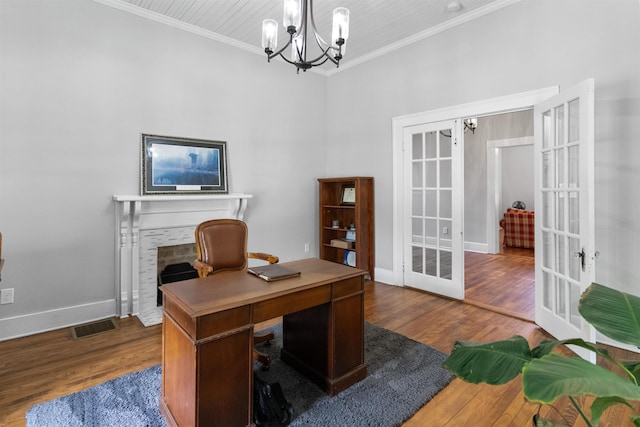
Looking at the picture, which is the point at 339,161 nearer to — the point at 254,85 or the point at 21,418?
the point at 254,85

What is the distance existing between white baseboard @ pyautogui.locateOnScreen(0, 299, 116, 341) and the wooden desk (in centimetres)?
188

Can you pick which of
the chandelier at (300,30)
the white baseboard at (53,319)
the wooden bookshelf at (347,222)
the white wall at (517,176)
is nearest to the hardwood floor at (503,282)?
Answer: the wooden bookshelf at (347,222)

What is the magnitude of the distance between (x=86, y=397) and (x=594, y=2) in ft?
15.4

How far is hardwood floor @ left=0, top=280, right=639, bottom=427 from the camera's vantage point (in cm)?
188

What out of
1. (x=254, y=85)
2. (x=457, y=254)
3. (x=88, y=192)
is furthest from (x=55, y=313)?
(x=457, y=254)

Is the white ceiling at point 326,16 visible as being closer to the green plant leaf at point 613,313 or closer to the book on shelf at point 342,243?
the book on shelf at point 342,243

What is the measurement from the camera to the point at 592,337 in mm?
2232

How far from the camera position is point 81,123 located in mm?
3092

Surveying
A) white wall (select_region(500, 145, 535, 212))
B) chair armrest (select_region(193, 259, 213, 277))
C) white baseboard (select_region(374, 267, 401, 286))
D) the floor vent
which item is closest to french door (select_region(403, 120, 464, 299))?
white baseboard (select_region(374, 267, 401, 286))

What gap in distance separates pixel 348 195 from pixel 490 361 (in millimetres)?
3889

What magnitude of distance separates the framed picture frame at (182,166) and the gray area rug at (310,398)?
6.31ft

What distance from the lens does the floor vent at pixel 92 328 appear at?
2920mm

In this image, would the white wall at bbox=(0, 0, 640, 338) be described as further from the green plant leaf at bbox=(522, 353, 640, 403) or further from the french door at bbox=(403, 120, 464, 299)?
the green plant leaf at bbox=(522, 353, 640, 403)

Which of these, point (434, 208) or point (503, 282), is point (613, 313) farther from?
point (503, 282)
